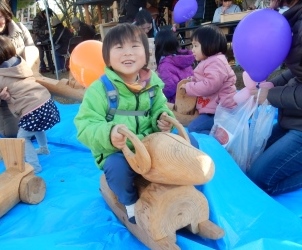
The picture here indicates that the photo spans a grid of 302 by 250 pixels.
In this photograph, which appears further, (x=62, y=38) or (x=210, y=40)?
(x=62, y=38)

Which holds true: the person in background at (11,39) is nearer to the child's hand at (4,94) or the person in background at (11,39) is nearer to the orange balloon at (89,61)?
the child's hand at (4,94)

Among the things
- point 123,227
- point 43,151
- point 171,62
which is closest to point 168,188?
point 123,227

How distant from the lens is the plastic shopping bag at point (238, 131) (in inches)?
65.7

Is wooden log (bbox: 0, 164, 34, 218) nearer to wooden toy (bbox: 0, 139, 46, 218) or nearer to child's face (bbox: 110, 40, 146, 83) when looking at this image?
wooden toy (bbox: 0, 139, 46, 218)

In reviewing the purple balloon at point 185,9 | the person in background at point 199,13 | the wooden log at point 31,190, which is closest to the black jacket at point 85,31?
the person in background at point 199,13

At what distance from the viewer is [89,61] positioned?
2020 millimetres

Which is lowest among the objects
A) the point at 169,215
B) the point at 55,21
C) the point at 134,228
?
the point at 55,21

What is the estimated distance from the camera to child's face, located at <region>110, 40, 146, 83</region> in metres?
1.28

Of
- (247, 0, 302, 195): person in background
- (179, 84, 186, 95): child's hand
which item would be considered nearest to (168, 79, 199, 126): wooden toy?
(179, 84, 186, 95): child's hand

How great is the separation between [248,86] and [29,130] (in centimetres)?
126

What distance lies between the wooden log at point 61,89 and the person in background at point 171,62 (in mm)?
654

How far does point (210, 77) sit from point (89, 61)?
732mm

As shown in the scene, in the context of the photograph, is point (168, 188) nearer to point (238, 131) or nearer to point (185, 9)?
point (238, 131)

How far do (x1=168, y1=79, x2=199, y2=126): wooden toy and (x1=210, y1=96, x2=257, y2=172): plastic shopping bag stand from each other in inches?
20.4
